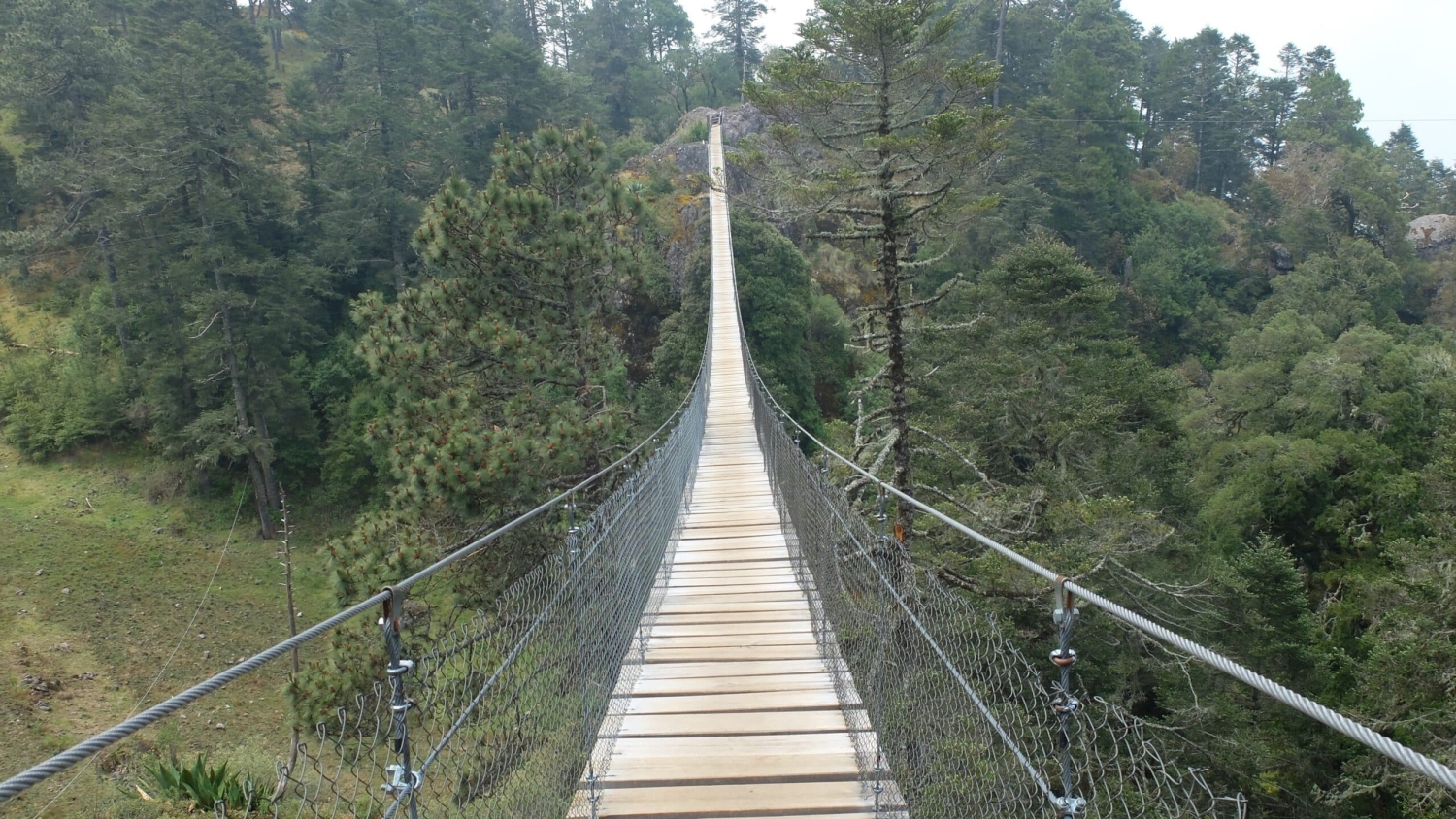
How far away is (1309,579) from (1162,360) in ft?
35.9

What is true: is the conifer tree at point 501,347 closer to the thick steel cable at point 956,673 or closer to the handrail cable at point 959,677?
the handrail cable at point 959,677

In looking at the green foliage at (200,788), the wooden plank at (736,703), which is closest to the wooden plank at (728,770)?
the wooden plank at (736,703)

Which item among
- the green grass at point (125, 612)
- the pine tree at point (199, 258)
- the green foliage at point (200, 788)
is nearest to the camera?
the green foliage at point (200, 788)

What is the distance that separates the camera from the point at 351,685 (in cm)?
582

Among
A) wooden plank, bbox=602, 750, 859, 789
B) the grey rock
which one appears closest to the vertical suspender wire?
wooden plank, bbox=602, 750, 859, 789

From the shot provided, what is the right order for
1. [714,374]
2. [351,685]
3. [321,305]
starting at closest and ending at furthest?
[351,685], [714,374], [321,305]

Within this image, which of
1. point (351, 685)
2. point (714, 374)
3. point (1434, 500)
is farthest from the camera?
point (714, 374)

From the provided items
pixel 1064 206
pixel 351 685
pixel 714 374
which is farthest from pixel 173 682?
pixel 1064 206

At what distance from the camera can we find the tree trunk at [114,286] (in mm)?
15062

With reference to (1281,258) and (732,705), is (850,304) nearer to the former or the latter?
(1281,258)

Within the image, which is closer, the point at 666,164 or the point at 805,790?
the point at 805,790

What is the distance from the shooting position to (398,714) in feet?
3.97

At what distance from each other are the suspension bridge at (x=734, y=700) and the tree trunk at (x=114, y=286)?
14456 mm

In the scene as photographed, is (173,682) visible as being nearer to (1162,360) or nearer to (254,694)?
(254,694)
